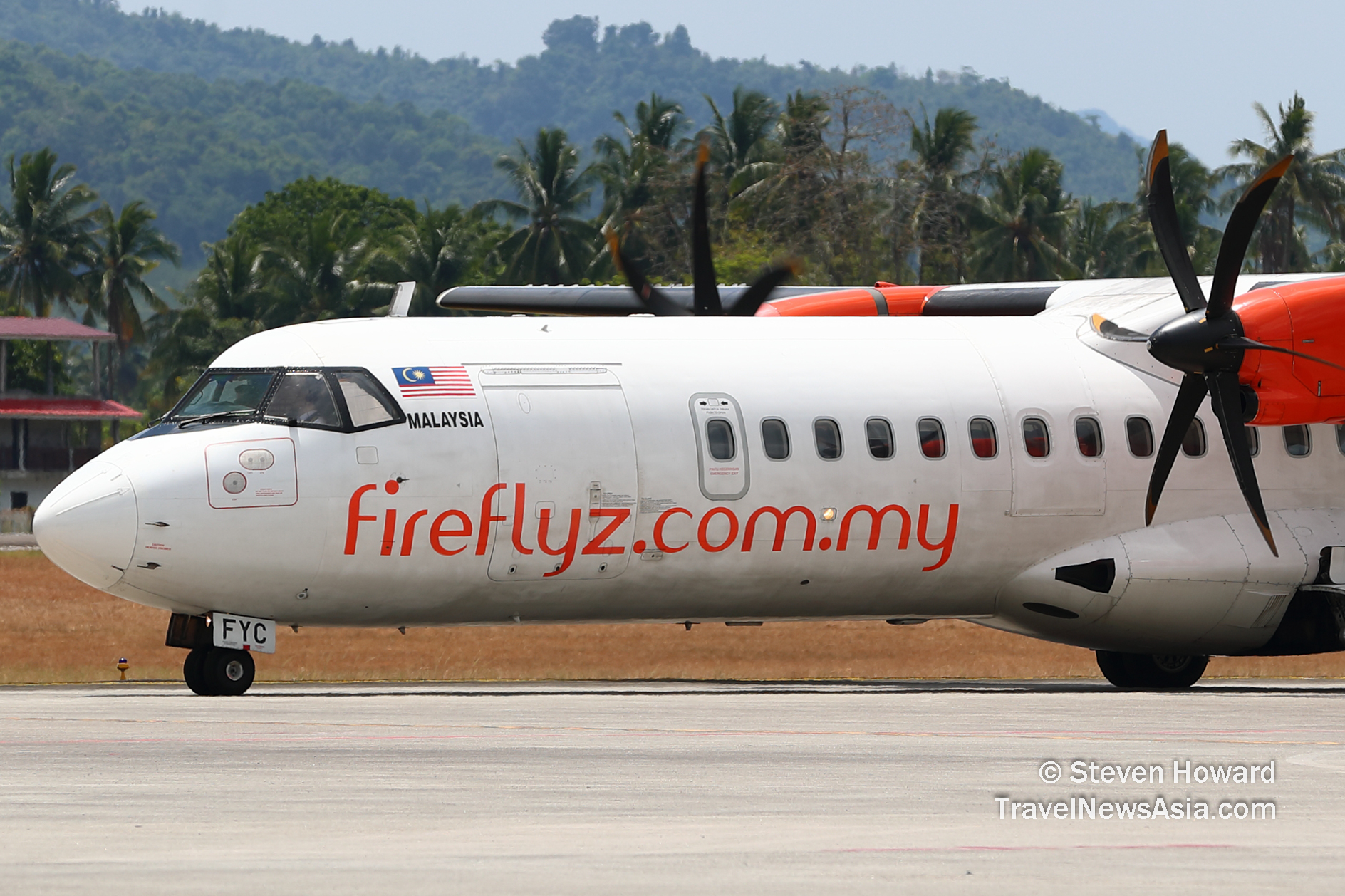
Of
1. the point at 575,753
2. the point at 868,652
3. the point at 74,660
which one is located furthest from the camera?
the point at 868,652

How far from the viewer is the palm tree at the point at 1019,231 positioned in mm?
97062

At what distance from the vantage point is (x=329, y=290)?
96.2 meters

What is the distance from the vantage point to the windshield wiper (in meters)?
20.3

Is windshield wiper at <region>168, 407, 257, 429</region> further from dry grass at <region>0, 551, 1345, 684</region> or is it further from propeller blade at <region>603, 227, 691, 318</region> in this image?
dry grass at <region>0, 551, 1345, 684</region>

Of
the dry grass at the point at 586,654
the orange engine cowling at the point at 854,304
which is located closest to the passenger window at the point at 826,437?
the orange engine cowling at the point at 854,304

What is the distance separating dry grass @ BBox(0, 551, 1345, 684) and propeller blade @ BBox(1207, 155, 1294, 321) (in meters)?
8.70

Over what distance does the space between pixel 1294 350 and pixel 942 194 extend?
5829 centimetres

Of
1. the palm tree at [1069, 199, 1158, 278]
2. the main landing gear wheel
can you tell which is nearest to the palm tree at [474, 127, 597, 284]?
the palm tree at [1069, 199, 1158, 278]

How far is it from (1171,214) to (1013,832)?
47.7ft

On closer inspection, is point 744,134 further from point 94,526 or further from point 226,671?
point 94,526

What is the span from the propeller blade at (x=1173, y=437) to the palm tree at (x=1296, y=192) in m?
72.3

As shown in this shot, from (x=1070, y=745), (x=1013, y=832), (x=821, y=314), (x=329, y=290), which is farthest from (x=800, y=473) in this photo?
(x=329, y=290)

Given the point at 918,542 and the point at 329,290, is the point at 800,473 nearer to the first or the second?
the point at 918,542

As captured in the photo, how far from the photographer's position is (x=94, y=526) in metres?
19.5
